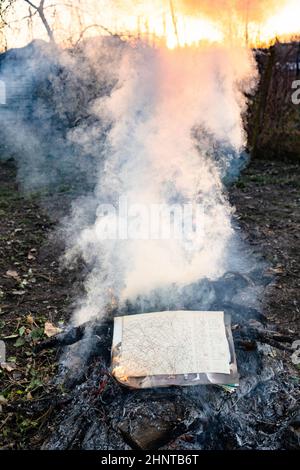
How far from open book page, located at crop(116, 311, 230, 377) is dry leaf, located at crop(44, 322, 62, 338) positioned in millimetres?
912

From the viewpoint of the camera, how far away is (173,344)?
103 inches

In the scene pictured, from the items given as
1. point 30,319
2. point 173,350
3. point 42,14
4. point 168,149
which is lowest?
point 30,319

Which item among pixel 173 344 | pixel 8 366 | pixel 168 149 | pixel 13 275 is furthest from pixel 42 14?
pixel 173 344

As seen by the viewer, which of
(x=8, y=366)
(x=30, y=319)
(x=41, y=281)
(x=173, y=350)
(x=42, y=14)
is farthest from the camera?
(x=42, y=14)

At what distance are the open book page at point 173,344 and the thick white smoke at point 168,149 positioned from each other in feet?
1.41

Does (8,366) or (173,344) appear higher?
(173,344)

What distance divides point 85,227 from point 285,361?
11.2 ft

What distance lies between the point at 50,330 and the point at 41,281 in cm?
98

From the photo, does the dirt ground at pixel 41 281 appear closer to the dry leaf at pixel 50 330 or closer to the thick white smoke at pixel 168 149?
the dry leaf at pixel 50 330

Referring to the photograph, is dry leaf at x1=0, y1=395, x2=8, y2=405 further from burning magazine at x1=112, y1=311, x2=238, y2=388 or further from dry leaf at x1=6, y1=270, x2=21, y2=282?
dry leaf at x1=6, y1=270, x2=21, y2=282

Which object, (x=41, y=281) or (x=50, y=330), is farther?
(x=41, y=281)

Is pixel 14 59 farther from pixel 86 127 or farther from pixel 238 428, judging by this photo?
pixel 238 428

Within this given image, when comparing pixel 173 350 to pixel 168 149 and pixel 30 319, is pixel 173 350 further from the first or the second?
pixel 168 149

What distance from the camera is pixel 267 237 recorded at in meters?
5.22
